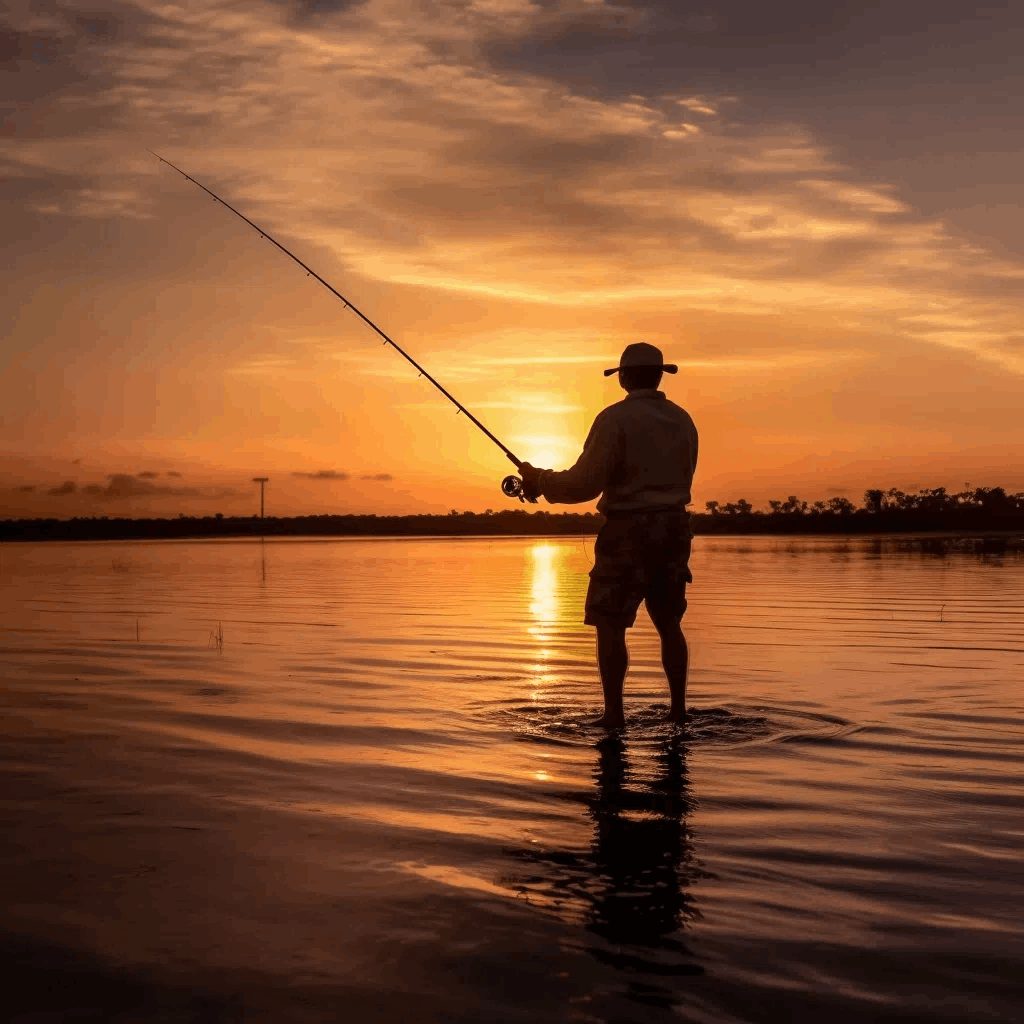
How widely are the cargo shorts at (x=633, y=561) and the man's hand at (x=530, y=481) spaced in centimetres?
51

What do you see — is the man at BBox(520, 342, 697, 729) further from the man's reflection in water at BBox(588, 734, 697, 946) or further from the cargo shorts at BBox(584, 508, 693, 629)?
the man's reflection in water at BBox(588, 734, 697, 946)

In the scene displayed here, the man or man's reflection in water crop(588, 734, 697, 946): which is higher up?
the man

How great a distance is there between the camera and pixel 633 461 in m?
7.00

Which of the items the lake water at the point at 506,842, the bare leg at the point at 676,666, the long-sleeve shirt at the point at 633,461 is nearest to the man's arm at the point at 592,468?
the long-sleeve shirt at the point at 633,461

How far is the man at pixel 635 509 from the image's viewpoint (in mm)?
6973

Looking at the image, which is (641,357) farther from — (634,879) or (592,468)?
(634,879)

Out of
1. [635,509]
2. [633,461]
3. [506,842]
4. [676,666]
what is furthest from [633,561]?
[506,842]

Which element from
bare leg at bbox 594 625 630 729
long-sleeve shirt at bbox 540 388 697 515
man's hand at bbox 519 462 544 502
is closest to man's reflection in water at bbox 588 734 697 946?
bare leg at bbox 594 625 630 729

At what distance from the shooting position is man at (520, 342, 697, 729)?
697 centimetres

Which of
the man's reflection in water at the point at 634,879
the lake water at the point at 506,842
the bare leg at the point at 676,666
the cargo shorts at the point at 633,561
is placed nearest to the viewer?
the lake water at the point at 506,842

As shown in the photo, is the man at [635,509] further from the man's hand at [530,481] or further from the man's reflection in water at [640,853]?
the man's reflection in water at [640,853]

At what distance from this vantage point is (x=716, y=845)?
438cm

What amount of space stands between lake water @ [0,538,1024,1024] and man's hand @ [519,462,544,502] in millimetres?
1317

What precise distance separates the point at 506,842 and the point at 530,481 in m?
3.35
